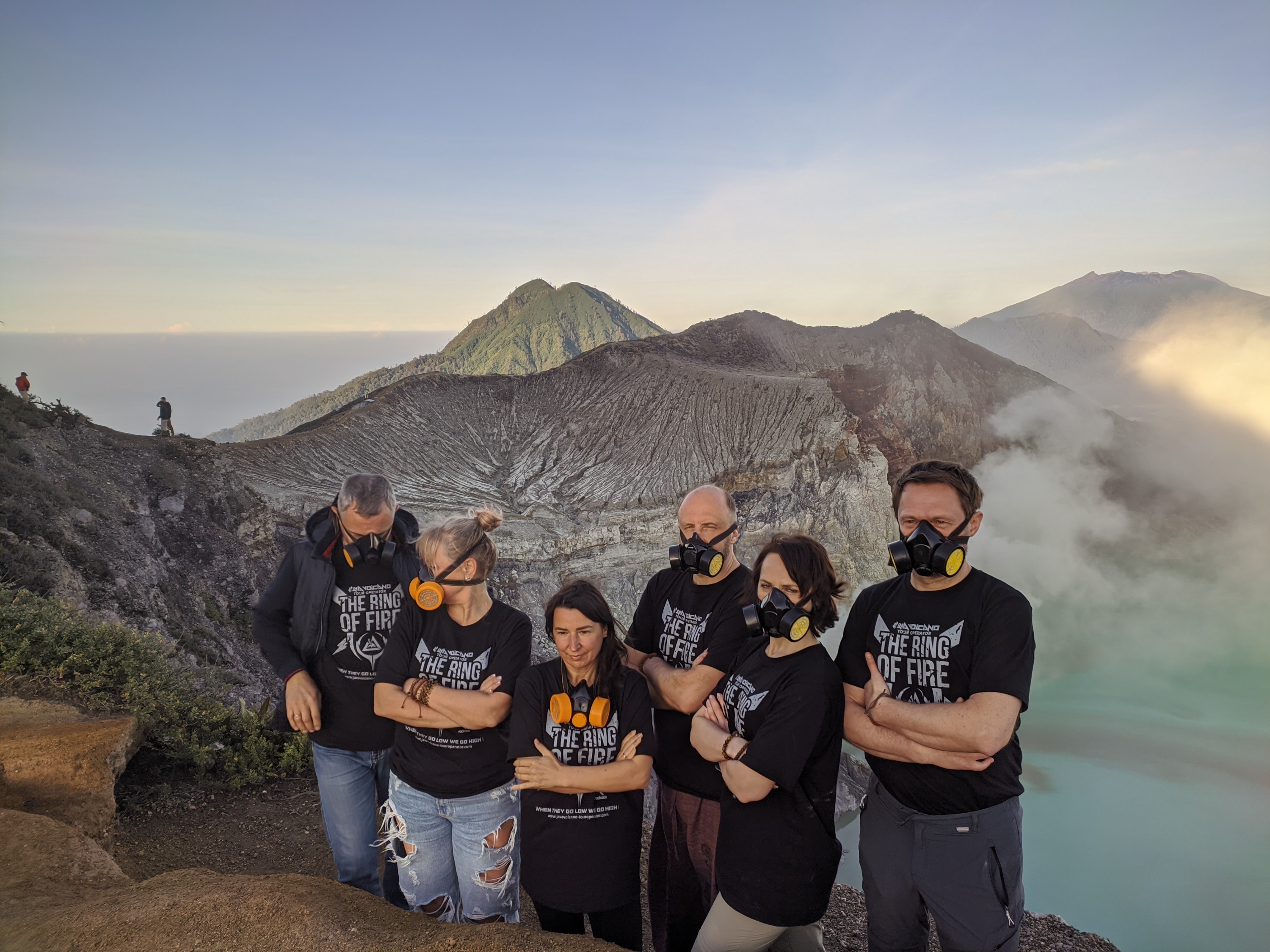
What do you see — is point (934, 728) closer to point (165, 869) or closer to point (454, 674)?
point (454, 674)

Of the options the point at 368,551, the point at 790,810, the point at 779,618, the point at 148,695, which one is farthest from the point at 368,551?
the point at 148,695

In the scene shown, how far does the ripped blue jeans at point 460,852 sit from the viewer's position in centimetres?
389

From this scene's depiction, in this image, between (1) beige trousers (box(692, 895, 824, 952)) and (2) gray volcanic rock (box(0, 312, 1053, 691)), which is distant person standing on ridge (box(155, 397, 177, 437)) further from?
(1) beige trousers (box(692, 895, 824, 952))

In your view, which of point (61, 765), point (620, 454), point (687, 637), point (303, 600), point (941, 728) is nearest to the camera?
point (941, 728)

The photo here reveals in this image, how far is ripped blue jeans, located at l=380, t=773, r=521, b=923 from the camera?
12.8 feet

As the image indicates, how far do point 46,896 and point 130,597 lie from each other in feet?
43.0

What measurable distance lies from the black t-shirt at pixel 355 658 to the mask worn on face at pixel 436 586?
660mm

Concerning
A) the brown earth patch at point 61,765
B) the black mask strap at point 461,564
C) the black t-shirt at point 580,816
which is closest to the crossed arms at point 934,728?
the black t-shirt at point 580,816

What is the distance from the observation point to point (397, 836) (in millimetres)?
4043

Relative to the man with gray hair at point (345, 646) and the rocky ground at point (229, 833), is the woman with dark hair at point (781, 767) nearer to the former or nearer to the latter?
the man with gray hair at point (345, 646)

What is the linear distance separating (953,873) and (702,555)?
206cm

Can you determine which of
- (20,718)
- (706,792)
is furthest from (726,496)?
(20,718)

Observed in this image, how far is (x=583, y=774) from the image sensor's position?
139 inches

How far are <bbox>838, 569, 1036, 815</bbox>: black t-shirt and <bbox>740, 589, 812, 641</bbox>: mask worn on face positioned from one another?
1.51ft
